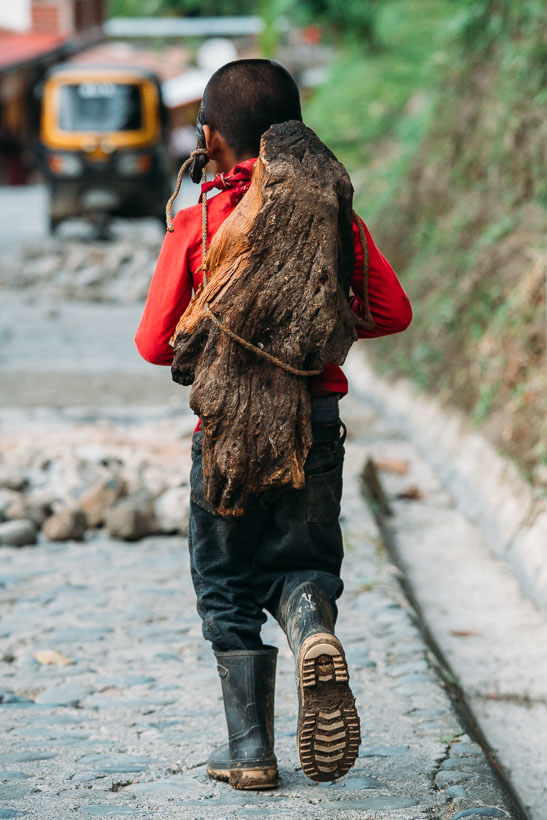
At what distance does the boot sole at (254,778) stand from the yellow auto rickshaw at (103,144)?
707 inches

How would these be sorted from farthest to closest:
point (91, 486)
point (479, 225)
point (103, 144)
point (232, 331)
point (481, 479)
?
point (103, 144), point (479, 225), point (481, 479), point (91, 486), point (232, 331)

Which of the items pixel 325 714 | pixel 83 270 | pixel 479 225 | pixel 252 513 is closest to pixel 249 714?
pixel 325 714

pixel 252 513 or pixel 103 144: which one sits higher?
pixel 252 513

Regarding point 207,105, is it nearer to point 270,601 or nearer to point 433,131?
point 270,601

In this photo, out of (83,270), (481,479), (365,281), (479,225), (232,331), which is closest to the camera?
(232,331)

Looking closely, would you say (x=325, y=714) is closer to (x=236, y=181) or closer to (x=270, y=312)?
(x=270, y=312)

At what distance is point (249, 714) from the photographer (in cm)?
322

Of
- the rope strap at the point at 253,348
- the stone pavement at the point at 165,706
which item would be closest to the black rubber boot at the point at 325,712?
the stone pavement at the point at 165,706

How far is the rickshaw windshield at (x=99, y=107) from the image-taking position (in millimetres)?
21000

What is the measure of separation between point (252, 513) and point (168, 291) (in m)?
0.63

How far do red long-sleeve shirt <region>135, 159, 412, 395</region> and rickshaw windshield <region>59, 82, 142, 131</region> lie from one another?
60.6 ft

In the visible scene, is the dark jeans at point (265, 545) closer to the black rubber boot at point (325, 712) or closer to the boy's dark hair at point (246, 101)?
the black rubber boot at point (325, 712)

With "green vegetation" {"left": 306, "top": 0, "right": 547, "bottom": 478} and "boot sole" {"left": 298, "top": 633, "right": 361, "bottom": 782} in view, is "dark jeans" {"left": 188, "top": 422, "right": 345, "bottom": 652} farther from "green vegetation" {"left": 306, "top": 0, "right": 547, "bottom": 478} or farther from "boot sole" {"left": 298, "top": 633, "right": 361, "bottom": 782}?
"green vegetation" {"left": 306, "top": 0, "right": 547, "bottom": 478}

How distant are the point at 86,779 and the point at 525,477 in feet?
11.3
